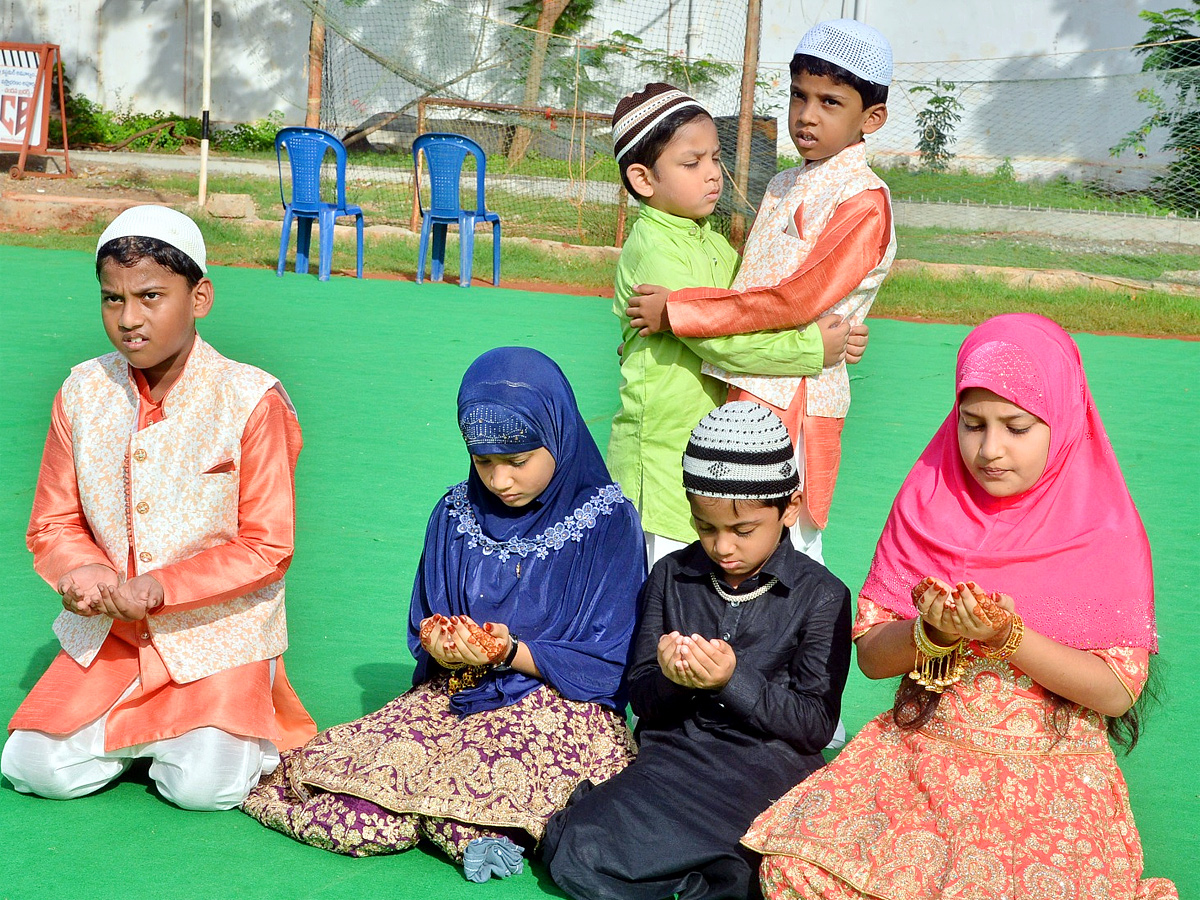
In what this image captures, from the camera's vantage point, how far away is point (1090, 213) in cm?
1462

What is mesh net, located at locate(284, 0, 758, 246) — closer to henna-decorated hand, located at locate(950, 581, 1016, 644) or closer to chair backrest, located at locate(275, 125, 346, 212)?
chair backrest, located at locate(275, 125, 346, 212)

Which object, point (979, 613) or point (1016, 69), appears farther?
point (1016, 69)

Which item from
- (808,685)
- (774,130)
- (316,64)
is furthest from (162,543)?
(316,64)

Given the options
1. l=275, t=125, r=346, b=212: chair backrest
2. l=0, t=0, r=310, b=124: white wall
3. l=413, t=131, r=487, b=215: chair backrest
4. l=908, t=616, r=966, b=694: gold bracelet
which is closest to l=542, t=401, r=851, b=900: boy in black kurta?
l=908, t=616, r=966, b=694: gold bracelet

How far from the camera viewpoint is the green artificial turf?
2.65 metres

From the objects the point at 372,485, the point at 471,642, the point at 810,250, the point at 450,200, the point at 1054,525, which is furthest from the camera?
the point at 450,200

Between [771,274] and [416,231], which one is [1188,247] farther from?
[771,274]

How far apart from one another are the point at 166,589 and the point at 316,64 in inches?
512

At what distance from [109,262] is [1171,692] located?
3.05 m

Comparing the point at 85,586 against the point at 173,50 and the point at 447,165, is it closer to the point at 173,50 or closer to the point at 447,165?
the point at 447,165

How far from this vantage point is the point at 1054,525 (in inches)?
96.0

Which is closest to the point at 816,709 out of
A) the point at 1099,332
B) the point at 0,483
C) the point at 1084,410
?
the point at 1084,410

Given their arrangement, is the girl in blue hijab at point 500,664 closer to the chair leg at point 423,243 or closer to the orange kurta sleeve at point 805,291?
the orange kurta sleeve at point 805,291

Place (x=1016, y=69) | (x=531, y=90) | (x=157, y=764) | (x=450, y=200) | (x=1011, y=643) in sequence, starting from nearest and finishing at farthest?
(x=1011, y=643), (x=157, y=764), (x=450, y=200), (x=531, y=90), (x=1016, y=69)
